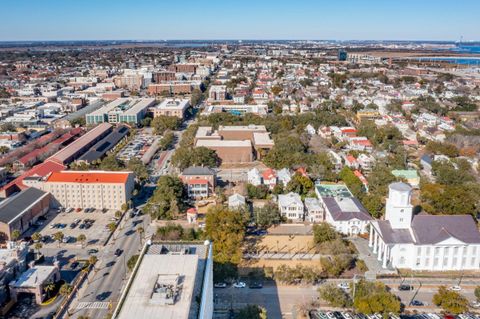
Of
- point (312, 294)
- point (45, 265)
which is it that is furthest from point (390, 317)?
point (45, 265)

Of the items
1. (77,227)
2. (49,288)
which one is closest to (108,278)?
(49,288)

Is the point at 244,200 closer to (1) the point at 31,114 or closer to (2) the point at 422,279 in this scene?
(2) the point at 422,279

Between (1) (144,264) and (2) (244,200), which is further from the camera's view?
(2) (244,200)

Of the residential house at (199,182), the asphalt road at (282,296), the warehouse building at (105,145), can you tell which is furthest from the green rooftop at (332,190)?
the warehouse building at (105,145)

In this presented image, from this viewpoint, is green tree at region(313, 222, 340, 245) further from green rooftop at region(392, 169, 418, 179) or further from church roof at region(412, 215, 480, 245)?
green rooftop at region(392, 169, 418, 179)

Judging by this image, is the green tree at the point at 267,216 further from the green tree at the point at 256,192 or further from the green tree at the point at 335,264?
the green tree at the point at 335,264

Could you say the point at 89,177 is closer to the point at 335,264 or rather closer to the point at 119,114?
the point at 335,264
